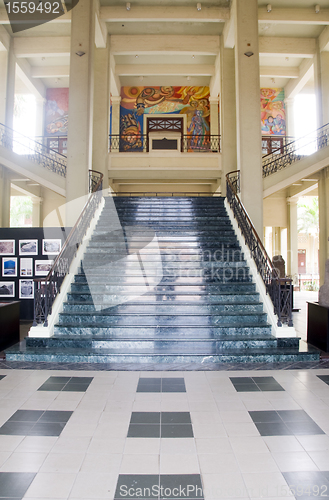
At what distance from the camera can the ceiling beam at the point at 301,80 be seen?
14364mm

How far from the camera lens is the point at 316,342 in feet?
17.7

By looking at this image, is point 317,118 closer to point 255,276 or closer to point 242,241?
point 242,241

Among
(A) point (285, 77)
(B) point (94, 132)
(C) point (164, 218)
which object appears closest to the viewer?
(C) point (164, 218)

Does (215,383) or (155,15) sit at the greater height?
(155,15)

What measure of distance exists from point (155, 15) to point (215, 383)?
1143 centimetres

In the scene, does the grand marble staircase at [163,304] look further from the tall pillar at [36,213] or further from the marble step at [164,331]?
the tall pillar at [36,213]

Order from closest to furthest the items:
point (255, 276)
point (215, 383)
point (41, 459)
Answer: point (41, 459) < point (215, 383) < point (255, 276)

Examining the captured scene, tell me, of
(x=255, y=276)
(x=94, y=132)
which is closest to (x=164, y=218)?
(x=255, y=276)

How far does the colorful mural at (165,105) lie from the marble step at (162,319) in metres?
12.6

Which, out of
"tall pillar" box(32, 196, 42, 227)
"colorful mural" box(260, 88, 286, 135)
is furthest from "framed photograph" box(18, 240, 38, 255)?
"colorful mural" box(260, 88, 286, 135)

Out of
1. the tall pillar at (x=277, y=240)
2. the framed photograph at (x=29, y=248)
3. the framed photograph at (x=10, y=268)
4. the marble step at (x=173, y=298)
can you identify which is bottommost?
the marble step at (x=173, y=298)

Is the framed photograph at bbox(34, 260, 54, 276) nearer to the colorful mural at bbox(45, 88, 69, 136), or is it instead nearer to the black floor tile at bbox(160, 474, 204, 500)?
the black floor tile at bbox(160, 474, 204, 500)

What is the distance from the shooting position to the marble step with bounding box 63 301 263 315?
581cm

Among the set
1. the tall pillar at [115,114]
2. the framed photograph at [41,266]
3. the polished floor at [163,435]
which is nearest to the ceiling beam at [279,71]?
the tall pillar at [115,114]
